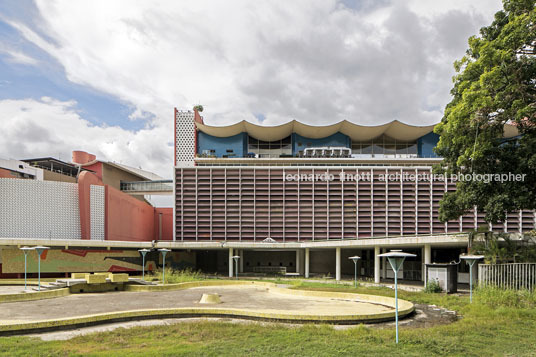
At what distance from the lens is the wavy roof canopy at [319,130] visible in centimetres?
5556

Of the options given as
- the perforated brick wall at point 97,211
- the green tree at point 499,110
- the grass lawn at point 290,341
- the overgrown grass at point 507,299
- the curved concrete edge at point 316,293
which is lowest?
the curved concrete edge at point 316,293

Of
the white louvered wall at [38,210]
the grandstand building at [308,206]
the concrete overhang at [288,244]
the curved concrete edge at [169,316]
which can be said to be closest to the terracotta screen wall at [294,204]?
the grandstand building at [308,206]

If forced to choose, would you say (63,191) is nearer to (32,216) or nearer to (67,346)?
(32,216)

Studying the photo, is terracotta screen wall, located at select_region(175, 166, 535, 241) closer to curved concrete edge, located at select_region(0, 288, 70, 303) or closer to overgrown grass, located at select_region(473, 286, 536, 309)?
curved concrete edge, located at select_region(0, 288, 70, 303)

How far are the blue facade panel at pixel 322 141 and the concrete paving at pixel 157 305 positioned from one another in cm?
3789

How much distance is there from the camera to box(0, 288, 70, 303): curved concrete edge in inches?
757

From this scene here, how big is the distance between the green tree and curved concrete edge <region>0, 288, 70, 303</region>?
74.1ft

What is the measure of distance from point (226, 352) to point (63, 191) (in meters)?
33.5

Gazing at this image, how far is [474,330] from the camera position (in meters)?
11.9

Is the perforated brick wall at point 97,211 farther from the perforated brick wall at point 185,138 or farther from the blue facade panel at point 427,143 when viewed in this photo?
the blue facade panel at point 427,143

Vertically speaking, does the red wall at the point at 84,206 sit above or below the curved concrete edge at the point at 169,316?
above

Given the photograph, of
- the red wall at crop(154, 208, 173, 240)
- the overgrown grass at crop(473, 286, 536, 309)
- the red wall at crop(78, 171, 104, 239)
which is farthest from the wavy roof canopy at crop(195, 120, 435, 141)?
the overgrown grass at crop(473, 286, 536, 309)

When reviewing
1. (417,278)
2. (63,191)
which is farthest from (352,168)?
(63,191)

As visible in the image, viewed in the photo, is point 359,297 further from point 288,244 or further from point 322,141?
point 322,141
